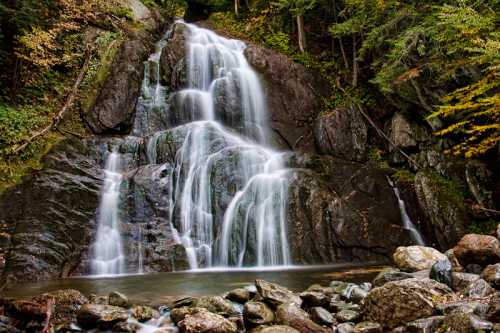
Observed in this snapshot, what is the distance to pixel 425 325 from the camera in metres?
4.99

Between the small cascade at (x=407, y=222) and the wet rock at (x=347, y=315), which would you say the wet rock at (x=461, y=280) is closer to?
the wet rock at (x=347, y=315)

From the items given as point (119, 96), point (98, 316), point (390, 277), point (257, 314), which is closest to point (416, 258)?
point (390, 277)

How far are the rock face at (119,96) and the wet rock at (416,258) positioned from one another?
35.8 feet

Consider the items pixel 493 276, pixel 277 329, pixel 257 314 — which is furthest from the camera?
pixel 493 276

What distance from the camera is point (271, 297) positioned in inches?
249

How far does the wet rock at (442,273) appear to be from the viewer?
21.3 feet

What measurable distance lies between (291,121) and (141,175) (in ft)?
23.0

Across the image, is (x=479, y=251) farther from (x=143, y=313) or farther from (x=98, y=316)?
(x=98, y=316)

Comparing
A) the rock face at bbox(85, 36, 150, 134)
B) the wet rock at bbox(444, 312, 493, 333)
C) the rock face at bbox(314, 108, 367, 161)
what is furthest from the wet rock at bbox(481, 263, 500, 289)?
the rock face at bbox(85, 36, 150, 134)

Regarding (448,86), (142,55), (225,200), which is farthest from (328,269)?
(142,55)

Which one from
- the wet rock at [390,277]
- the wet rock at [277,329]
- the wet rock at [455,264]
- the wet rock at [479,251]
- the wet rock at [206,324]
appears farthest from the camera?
the wet rock at [455,264]

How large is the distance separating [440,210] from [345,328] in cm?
790

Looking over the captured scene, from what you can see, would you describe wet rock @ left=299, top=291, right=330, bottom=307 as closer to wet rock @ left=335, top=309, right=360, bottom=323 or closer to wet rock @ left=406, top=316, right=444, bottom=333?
wet rock @ left=335, top=309, right=360, bottom=323

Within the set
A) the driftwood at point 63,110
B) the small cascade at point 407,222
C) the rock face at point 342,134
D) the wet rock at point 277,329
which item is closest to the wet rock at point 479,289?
the wet rock at point 277,329
